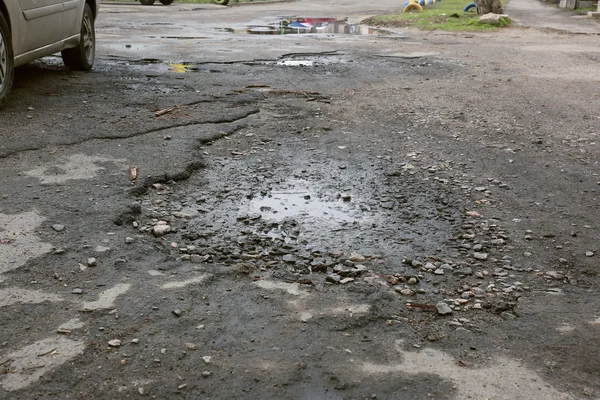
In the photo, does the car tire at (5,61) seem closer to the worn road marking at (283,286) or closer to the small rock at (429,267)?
the worn road marking at (283,286)

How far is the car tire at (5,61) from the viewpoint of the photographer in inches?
257

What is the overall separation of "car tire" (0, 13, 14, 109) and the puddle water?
129 inches

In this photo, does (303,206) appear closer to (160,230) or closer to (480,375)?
(160,230)

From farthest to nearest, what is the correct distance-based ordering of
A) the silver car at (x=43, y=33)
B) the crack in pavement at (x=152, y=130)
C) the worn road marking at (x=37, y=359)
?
the silver car at (x=43, y=33) → the crack in pavement at (x=152, y=130) → the worn road marking at (x=37, y=359)

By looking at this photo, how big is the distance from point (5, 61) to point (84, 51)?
7.49 feet

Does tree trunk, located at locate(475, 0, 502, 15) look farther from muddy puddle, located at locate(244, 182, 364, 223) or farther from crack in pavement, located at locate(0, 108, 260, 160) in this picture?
muddy puddle, located at locate(244, 182, 364, 223)

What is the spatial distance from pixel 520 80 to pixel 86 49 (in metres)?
5.53

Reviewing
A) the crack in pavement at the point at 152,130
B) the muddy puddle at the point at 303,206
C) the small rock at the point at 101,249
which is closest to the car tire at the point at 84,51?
the crack in pavement at the point at 152,130

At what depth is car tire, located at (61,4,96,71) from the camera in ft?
28.7

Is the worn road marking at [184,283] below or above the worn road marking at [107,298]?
below

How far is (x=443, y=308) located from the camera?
333cm

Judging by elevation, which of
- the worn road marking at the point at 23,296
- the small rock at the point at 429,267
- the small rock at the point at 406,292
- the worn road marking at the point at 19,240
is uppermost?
the worn road marking at the point at 19,240

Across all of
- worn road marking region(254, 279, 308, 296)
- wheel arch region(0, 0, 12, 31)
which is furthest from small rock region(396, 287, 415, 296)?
wheel arch region(0, 0, 12, 31)

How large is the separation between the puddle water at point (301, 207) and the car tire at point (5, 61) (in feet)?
10.7
